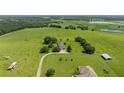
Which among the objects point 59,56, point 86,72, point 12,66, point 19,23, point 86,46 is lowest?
point 86,72

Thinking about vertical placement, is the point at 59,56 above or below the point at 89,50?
below

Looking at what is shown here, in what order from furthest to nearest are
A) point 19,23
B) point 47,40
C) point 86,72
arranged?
1. point 19,23
2. point 47,40
3. point 86,72

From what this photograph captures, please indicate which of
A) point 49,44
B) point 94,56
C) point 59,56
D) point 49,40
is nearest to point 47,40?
point 49,40

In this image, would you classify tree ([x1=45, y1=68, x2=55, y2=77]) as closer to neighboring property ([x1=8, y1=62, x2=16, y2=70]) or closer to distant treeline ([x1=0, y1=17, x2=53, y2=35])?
neighboring property ([x1=8, y1=62, x2=16, y2=70])

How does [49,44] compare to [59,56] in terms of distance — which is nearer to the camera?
[59,56]

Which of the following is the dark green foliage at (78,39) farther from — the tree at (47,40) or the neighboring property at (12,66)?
the neighboring property at (12,66)

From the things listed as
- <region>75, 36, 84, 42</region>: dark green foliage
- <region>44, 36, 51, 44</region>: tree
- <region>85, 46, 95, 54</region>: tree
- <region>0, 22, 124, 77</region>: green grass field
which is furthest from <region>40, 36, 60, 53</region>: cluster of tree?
<region>85, 46, 95, 54</region>: tree

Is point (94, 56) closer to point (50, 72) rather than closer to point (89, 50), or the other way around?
point (89, 50)

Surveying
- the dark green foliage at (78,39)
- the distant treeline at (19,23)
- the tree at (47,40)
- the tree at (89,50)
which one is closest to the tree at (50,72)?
the tree at (47,40)
